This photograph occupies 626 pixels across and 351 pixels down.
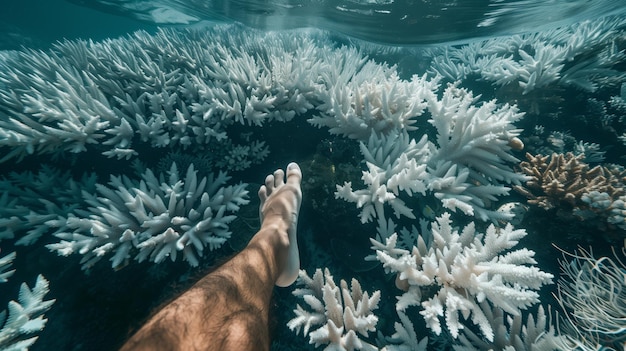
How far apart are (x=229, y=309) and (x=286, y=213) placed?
1010mm

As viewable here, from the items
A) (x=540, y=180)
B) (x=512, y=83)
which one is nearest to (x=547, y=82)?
(x=512, y=83)

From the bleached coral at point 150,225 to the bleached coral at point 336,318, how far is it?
40.4 inches

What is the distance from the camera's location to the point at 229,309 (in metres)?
1.34

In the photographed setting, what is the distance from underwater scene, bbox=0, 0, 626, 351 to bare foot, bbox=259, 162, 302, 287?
273 millimetres

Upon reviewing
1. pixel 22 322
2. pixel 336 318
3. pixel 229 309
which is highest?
pixel 229 309

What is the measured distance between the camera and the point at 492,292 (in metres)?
1.83

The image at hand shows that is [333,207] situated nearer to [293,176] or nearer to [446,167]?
[293,176]

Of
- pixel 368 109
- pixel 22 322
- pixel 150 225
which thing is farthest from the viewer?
pixel 368 109

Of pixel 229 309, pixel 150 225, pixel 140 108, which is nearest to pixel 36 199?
pixel 140 108

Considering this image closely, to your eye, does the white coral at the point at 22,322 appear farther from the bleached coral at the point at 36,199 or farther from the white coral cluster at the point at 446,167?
the white coral cluster at the point at 446,167

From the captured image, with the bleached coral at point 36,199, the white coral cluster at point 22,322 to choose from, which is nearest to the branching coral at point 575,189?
the white coral cluster at point 22,322

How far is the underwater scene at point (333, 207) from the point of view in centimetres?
199

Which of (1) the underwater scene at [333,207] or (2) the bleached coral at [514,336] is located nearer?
(2) the bleached coral at [514,336]

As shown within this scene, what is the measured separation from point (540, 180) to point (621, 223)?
0.76 meters
